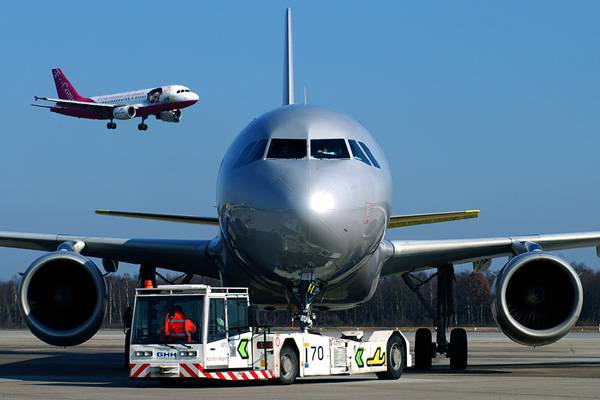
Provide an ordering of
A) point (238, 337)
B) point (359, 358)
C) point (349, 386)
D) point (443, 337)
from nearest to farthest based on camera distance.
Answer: point (349, 386)
point (238, 337)
point (359, 358)
point (443, 337)

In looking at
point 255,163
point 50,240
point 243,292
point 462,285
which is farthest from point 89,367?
point 462,285

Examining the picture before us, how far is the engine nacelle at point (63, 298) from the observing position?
21891 mm

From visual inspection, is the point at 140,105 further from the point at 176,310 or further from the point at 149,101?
the point at 176,310

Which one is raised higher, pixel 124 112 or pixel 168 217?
pixel 124 112

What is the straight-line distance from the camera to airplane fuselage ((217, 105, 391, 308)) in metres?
18.5

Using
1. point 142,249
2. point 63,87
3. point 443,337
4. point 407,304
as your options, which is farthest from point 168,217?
point 63,87

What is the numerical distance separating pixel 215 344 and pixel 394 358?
376cm

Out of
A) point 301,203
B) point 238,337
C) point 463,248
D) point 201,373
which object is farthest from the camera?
point 463,248

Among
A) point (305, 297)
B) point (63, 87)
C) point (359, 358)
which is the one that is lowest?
point (359, 358)

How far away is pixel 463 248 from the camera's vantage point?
24.3 meters

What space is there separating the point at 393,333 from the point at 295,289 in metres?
2.13

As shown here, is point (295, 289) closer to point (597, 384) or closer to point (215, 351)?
point (215, 351)

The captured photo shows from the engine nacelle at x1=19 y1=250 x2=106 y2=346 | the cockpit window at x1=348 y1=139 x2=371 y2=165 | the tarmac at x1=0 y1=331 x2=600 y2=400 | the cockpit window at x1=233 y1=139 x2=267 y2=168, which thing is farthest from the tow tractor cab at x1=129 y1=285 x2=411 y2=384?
the cockpit window at x1=348 y1=139 x2=371 y2=165

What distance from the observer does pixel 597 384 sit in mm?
18234
